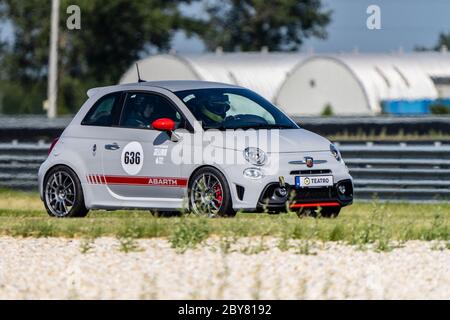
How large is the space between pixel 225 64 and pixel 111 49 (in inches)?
494

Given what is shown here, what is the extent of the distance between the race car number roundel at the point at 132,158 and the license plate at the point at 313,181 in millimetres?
1695

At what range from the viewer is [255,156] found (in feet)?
46.1

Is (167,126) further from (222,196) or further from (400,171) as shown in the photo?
(400,171)

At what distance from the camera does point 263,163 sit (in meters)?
14.1

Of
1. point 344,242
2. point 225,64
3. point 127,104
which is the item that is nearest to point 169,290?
point 344,242

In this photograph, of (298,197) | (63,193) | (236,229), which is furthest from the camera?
(63,193)

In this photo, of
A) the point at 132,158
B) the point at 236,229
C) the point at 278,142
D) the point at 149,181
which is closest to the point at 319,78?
the point at 132,158

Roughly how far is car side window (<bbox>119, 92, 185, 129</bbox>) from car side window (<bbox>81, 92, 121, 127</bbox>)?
0.47 ft

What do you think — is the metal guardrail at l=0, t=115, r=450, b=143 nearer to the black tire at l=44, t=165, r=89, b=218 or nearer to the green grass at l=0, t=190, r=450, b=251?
the black tire at l=44, t=165, r=89, b=218

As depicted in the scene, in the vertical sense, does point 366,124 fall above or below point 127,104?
below

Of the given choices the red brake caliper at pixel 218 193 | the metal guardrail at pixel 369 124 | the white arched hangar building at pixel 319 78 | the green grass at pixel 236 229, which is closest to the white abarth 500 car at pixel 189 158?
the red brake caliper at pixel 218 193

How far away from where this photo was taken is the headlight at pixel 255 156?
14.0 metres

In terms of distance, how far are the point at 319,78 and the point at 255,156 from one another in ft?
159
